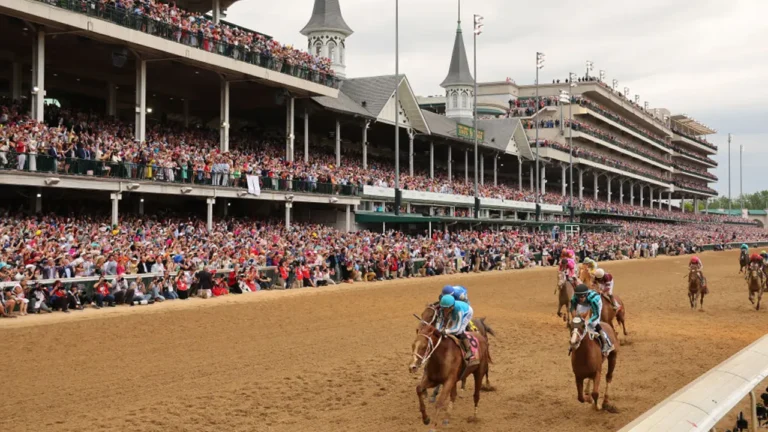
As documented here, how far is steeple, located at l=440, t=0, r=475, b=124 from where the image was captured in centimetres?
6688

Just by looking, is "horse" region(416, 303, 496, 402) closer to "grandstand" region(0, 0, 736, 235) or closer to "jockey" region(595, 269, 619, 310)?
"jockey" region(595, 269, 619, 310)

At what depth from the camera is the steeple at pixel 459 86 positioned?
66875 mm

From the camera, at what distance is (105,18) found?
24.6 m

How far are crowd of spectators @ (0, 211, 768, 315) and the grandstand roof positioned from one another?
3186cm

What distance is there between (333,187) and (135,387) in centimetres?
2565

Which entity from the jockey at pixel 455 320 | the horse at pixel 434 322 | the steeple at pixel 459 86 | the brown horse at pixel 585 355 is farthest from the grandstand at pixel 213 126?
the brown horse at pixel 585 355

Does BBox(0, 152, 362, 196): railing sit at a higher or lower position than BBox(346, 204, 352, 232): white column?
higher

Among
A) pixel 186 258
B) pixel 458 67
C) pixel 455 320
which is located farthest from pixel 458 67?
pixel 455 320

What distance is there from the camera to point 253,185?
97.9 ft

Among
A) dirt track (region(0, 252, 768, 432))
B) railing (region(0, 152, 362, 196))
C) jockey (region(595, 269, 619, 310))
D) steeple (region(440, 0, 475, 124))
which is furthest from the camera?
steeple (region(440, 0, 475, 124))

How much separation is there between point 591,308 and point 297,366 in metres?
4.90

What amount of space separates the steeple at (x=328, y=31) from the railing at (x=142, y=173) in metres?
19.7

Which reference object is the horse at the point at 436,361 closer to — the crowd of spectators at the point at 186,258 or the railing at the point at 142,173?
the crowd of spectators at the point at 186,258

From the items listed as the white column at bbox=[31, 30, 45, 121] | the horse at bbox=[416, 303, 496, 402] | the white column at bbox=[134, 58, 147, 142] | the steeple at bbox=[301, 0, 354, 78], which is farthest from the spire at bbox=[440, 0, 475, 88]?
the horse at bbox=[416, 303, 496, 402]
